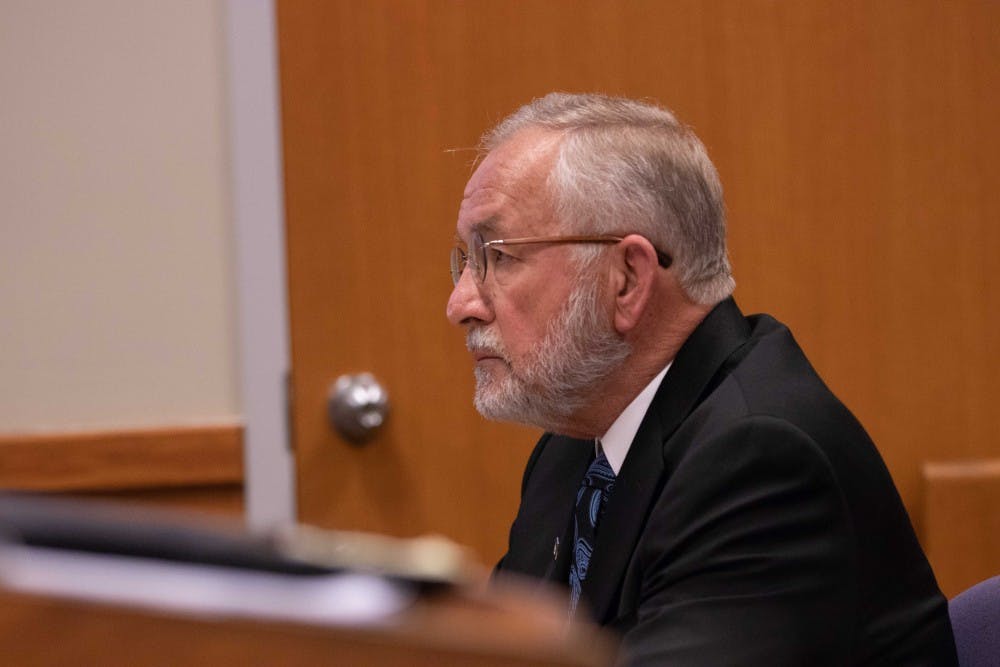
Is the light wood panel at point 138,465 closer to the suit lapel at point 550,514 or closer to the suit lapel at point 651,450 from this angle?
the suit lapel at point 550,514

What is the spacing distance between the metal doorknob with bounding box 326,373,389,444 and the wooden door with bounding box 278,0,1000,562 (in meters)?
0.02

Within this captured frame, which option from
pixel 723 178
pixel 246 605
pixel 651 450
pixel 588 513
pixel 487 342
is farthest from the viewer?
pixel 723 178

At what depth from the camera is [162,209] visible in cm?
215

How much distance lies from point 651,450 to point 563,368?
172 millimetres

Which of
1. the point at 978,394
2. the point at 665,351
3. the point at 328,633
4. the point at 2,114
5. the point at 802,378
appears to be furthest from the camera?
the point at 978,394

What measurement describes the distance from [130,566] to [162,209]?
177 centimetres

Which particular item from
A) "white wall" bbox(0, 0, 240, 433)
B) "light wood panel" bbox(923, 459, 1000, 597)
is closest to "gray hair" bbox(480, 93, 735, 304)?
"white wall" bbox(0, 0, 240, 433)

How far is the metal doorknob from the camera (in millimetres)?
2148

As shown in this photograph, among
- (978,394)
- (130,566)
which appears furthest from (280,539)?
(978,394)

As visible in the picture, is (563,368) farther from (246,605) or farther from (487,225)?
(246,605)

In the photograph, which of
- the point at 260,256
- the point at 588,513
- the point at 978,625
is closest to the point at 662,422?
the point at 588,513

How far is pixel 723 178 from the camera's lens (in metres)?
2.24

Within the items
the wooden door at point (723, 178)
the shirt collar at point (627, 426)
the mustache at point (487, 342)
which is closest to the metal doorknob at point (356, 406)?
the wooden door at point (723, 178)

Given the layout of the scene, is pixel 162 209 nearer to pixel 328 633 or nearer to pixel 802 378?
pixel 802 378
